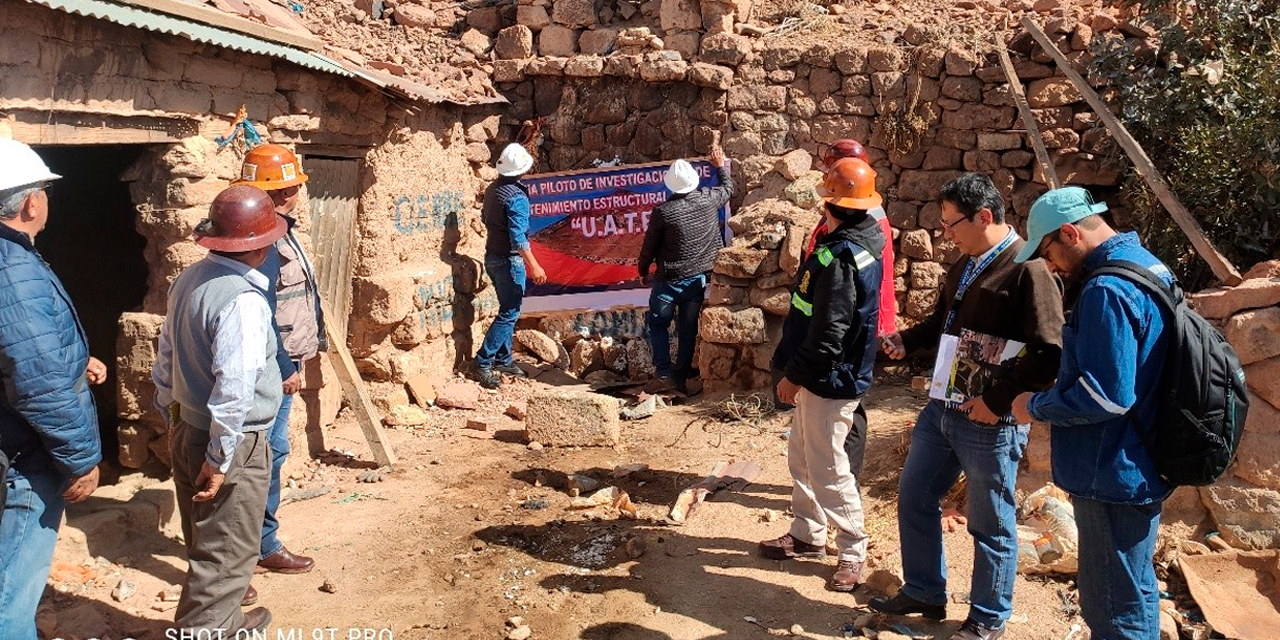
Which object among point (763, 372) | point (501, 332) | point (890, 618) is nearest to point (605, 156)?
point (501, 332)

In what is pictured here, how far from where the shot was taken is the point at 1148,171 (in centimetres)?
688

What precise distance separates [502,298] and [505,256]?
366 mm

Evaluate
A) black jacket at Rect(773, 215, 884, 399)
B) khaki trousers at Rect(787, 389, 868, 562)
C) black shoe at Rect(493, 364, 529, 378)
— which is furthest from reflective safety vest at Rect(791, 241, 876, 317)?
black shoe at Rect(493, 364, 529, 378)

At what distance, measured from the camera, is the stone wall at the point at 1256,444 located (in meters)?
4.79

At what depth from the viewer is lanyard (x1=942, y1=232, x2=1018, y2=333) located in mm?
3902

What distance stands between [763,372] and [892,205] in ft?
7.10

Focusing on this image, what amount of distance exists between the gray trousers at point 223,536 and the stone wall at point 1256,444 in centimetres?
447

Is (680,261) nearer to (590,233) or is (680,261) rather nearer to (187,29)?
(590,233)

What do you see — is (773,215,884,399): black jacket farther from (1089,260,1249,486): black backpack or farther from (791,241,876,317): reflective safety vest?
(1089,260,1249,486): black backpack

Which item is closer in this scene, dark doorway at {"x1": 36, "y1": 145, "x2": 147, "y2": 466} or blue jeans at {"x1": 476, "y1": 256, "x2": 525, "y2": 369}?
dark doorway at {"x1": 36, "y1": 145, "x2": 147, "y2": 466}

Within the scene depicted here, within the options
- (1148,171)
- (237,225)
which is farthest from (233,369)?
(1148,171)

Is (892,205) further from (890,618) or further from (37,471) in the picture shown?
(37,471)

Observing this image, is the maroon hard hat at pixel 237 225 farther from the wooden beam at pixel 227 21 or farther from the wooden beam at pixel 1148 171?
the wooden beam at pixel 1148 171

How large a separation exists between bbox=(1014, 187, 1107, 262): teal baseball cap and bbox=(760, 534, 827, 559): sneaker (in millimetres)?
2145
